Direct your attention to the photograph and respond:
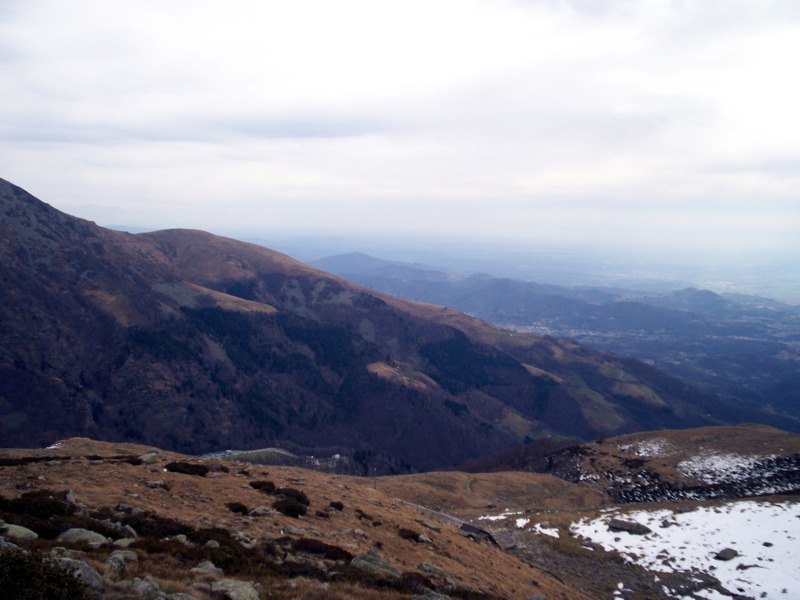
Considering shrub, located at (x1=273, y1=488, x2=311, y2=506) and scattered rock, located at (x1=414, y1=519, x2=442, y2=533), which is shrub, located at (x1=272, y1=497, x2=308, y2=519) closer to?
shrub, located at (x1=273, y1=488, x2=311, y2=506)

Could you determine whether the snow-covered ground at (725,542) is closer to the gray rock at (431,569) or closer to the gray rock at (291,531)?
the gray rock at (431,569)

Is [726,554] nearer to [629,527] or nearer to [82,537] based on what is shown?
[629,527]

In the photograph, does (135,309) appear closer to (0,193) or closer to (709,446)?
(0,193)

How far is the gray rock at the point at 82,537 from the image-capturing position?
14453 millimetres

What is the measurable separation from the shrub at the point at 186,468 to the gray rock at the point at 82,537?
14.4 metres

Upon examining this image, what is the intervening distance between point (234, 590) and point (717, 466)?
243 feet

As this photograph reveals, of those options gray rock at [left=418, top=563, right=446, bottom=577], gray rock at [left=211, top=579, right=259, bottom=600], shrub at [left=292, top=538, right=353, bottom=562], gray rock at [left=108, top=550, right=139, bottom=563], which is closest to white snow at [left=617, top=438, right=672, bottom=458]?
gray rock at [left=418, top=563, right=446, bottom=577]

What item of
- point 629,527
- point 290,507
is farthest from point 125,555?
point 629,527

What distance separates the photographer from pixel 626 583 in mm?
32938

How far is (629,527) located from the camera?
Result: 41875mm

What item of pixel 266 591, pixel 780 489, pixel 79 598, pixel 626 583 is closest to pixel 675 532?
pixel 626 583

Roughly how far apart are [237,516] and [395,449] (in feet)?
551

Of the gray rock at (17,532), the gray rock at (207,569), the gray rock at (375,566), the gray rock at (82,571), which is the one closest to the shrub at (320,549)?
the gray rock at (375,566)

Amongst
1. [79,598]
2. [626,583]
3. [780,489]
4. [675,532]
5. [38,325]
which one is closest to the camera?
[79,598]
